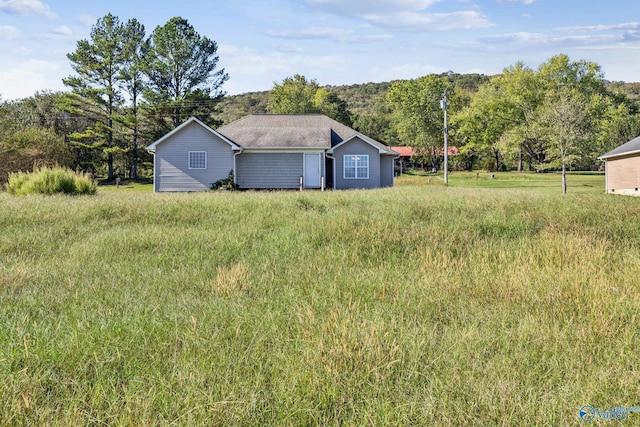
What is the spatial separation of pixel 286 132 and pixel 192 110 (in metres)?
20.8

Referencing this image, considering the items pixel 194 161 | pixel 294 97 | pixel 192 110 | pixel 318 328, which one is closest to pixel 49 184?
pixel 194 161

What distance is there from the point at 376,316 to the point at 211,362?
5.39 feet

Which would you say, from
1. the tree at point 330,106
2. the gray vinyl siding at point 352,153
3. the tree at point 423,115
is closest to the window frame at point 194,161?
the gray vinyl siding at point 352,153

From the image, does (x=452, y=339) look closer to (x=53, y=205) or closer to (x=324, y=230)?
(x=324, y=230)

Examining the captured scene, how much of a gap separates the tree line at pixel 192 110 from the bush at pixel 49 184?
1485 cm

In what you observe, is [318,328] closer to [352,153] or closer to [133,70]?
[352,153]

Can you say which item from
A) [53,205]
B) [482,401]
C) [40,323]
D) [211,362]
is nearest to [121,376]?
[211,362]

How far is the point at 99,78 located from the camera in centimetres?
4053

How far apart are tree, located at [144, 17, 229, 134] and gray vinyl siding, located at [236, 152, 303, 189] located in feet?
69.3

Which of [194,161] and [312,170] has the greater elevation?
[194,161]

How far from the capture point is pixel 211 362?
9.76 ft

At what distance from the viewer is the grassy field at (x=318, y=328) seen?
2.51 meters

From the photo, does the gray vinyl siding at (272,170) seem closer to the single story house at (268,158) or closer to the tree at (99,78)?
the single story house at (268,158)

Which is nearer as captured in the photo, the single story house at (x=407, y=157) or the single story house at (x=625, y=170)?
the single story house at (x=625, y=170)
